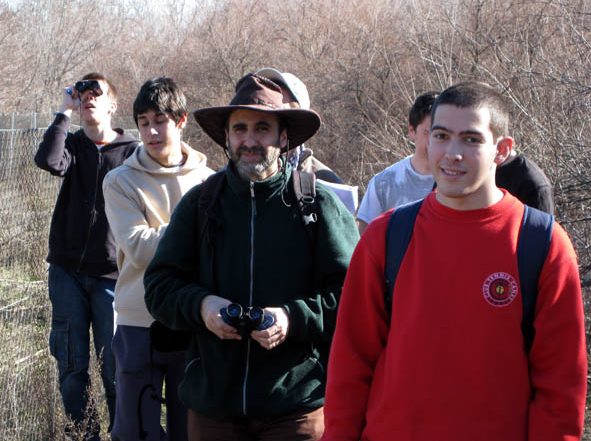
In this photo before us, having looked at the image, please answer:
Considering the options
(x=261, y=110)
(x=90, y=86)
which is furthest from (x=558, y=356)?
(x=90, y=86)

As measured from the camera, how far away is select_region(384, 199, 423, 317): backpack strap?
257 cm

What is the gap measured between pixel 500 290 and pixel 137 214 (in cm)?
212

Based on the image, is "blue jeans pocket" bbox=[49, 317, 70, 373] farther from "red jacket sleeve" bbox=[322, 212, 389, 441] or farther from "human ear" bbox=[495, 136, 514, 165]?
"human ear" bbox=[495, 136, 514, 165]

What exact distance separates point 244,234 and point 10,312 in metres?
3.55

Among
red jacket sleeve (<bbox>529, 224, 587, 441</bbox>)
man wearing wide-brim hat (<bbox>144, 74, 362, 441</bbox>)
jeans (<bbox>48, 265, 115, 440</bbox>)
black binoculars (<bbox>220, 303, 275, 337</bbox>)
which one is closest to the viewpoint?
red jacket sleeve (<bbox>529, 224, 587, 441</bbox>)

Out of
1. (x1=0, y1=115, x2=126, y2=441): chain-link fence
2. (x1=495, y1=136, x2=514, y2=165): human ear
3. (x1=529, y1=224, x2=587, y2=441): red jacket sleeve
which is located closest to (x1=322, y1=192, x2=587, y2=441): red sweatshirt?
(x1=529, y1=224, x2=587, y2=441): red jacket sleeve

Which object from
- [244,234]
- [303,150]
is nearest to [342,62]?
[303,150]

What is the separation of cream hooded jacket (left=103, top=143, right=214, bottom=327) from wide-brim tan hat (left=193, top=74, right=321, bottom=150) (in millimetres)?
677

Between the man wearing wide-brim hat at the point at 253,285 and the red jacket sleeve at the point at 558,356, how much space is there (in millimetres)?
977

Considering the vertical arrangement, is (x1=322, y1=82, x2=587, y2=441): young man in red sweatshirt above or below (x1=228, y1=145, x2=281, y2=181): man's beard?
below

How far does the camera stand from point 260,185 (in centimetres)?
329

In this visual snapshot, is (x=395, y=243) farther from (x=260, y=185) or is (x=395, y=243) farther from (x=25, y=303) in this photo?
(x=25, y=303)

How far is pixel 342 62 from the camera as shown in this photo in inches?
675

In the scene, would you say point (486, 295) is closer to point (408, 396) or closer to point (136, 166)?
point (408, 396)
